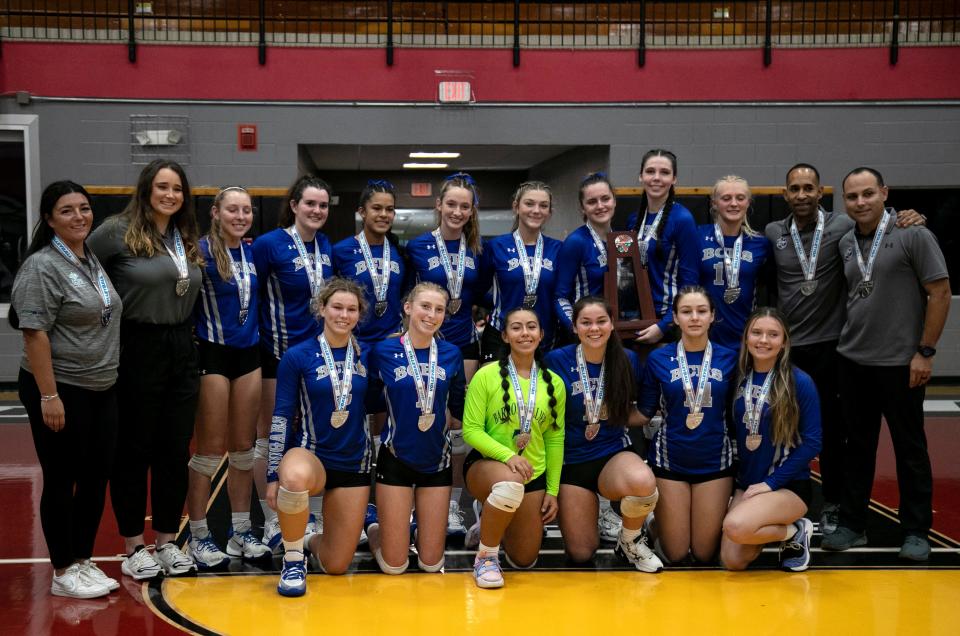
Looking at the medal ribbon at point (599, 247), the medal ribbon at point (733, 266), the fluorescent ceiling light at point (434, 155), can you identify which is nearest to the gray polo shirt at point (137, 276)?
the medal ribbon at point (599, 247)

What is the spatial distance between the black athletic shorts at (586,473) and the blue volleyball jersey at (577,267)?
0.69 m

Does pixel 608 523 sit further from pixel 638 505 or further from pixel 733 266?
pixel 733 266

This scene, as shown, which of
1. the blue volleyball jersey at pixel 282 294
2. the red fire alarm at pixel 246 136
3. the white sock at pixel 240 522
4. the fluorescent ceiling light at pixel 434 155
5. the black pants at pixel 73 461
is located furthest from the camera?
the fluorescent ceiling light at pixel 434 155

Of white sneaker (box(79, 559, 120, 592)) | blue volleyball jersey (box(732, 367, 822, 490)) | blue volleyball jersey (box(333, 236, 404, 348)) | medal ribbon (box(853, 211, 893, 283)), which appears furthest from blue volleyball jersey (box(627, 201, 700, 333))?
white sneaker (box(79, 559, 120, 592))

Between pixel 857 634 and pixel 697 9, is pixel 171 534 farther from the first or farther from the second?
pixel 697 9

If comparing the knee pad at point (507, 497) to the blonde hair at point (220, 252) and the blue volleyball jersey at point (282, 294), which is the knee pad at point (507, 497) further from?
the blonde hair at point (220, 252)

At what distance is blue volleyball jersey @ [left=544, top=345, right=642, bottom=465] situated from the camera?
159 inches

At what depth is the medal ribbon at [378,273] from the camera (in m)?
4.38

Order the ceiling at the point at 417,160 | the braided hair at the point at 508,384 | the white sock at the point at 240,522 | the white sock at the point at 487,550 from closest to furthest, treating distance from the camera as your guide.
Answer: the white sock at the point at 487,550 → the braided hair at the point at 508,384 → the white sock at the point at 240,522 → the ceiling at the point at 417,160

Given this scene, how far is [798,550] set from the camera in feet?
12.9

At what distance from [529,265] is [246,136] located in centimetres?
543

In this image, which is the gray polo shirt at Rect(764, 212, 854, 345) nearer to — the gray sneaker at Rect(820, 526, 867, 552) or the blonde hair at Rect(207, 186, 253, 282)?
the gray sneaker at Rect(820, 526, 867, 552)

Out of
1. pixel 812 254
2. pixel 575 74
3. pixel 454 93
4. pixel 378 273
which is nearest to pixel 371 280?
pixel 378 273

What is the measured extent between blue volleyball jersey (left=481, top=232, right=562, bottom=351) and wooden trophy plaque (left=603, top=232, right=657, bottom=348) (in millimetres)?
291
